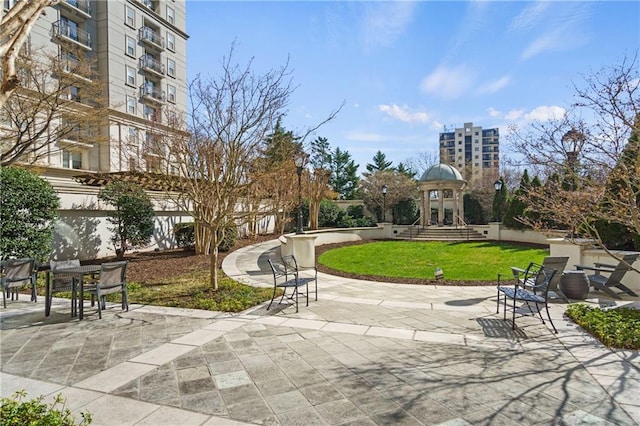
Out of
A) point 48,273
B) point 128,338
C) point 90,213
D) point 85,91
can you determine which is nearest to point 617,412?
point 128,338

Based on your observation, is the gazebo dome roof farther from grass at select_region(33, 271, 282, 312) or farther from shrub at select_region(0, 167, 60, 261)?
shrub at select_region(0, 167, 60, 261)

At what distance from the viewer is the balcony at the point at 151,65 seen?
104 ft

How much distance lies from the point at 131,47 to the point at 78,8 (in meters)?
4.36

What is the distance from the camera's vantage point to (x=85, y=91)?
47.6ft

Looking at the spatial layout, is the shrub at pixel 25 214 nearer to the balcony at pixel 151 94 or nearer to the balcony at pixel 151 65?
the balcony at pixel 151 94

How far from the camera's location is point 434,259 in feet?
47.2

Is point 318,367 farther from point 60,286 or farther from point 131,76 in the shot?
point 131,76

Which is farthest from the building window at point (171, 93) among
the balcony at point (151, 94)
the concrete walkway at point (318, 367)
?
the concrete walkway at point (318, 367)

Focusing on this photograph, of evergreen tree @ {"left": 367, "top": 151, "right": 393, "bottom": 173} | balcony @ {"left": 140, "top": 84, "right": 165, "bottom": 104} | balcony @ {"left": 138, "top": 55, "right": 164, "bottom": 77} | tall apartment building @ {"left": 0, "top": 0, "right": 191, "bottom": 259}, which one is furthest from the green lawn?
evergreen tree @ {"left": 367, "top": 151, "right": 393, "bottom": 173}

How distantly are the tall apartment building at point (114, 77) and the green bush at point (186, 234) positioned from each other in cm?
60

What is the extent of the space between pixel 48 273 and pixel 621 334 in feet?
30.3

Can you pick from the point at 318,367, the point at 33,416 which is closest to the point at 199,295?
the point at 318,367

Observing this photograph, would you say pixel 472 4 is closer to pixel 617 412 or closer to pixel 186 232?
pixel 617 412

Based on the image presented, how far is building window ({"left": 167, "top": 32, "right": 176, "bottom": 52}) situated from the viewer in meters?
35.0
